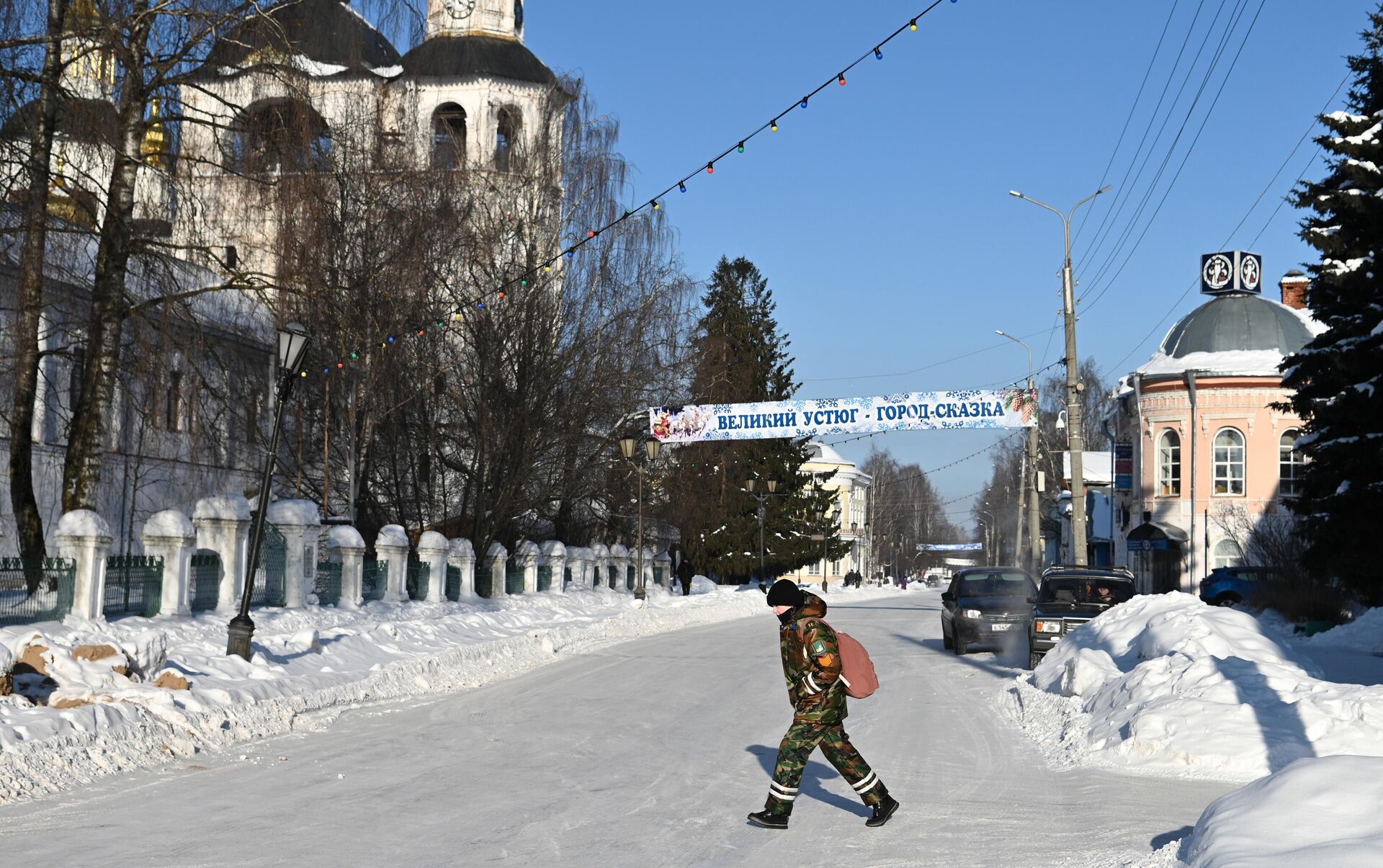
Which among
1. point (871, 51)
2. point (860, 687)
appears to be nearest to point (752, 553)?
point (871, 51)

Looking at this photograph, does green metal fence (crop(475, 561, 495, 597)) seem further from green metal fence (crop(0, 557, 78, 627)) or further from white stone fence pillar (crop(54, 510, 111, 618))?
green metal fence (crop(0, 557, 78, 627))

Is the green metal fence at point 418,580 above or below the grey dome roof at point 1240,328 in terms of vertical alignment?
below

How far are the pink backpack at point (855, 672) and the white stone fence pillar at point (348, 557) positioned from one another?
62.0 feet

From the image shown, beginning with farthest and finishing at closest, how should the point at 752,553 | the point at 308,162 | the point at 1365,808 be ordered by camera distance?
the point at 752,553 → the point at 308,162 → the point at 1365,808

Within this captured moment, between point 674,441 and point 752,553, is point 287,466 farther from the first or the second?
point 752,553

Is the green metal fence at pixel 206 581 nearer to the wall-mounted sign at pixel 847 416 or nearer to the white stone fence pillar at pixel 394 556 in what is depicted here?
the white stone fence pillar at pixel 394 556

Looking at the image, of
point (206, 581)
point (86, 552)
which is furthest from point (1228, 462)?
point (86, 552)

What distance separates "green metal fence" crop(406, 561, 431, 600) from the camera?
3088cm

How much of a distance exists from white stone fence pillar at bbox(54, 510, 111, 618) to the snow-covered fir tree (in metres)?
21.7

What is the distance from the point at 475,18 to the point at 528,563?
929 inches

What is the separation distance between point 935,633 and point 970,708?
18.1 meters

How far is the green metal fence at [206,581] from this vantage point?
21.3m

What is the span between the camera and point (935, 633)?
3478 centimetres

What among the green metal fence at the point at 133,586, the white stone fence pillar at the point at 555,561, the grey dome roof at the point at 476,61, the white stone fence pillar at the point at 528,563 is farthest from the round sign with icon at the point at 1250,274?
the green metal fence at the point at 133,586
